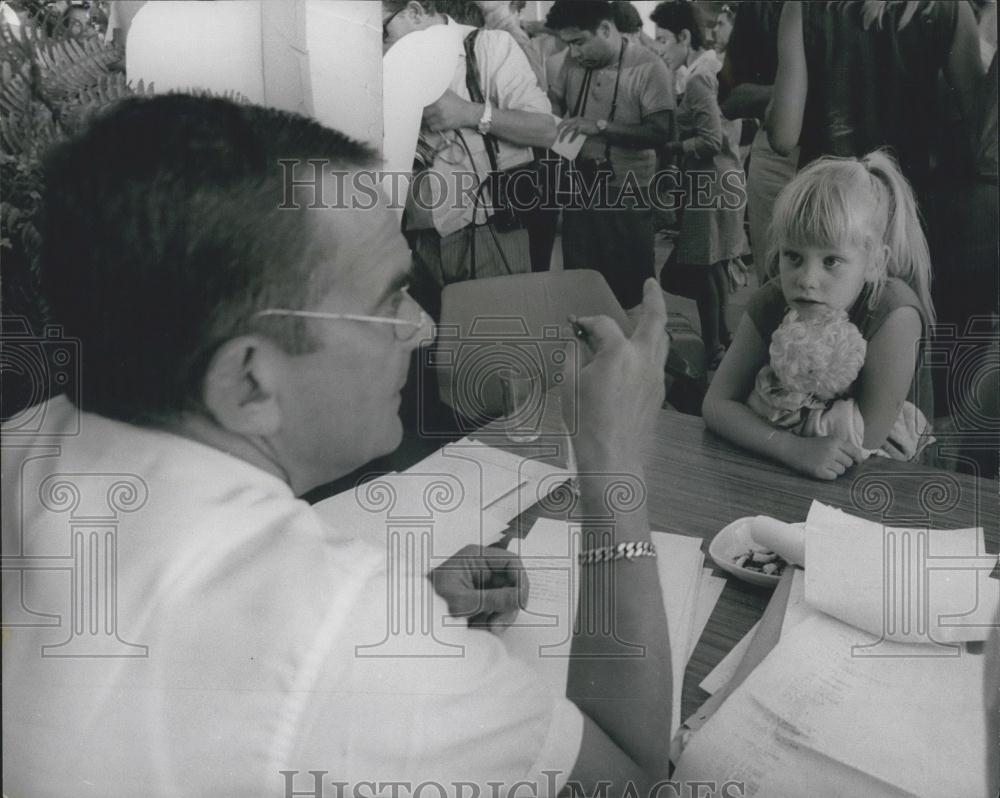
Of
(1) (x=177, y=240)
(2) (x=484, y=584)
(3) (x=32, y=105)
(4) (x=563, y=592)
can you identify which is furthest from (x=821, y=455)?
(3) (x=32, y=105)

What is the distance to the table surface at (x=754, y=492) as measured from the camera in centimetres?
134

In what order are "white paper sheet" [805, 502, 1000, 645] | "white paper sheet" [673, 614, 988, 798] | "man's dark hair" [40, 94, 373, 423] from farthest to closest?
"white paper sheet" [805, 502, 1000, 645] < "white paper sheet" [673, 614, 988, 798] < "man's dark hair" [40, 94, 373, 423]

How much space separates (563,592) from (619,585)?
10 centimetres

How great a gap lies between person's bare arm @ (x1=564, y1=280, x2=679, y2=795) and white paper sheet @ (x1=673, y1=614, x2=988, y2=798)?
0.34ft

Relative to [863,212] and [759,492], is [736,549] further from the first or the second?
[863,212]

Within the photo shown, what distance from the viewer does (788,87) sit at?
1.31 metres

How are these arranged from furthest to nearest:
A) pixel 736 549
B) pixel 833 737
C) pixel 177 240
Answer: pixel 736 549 < pixel 833 737 < pixel 177 240

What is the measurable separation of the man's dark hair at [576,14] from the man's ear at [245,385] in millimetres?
641

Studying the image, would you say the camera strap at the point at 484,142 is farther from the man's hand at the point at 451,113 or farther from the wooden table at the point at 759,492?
the wooden table at the point at 759,492

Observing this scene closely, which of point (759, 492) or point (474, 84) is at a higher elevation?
point (474, 84)

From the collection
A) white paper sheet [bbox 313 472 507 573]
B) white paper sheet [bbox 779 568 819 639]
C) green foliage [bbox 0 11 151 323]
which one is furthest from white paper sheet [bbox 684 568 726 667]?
green foliage [bbox 0 11 151 323]

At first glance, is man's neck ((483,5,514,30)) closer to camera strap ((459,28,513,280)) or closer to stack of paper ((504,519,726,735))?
camera strap ((459,28,513,280))

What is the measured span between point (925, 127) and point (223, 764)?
4.47ft

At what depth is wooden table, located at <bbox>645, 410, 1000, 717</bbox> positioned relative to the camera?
1.34 m
